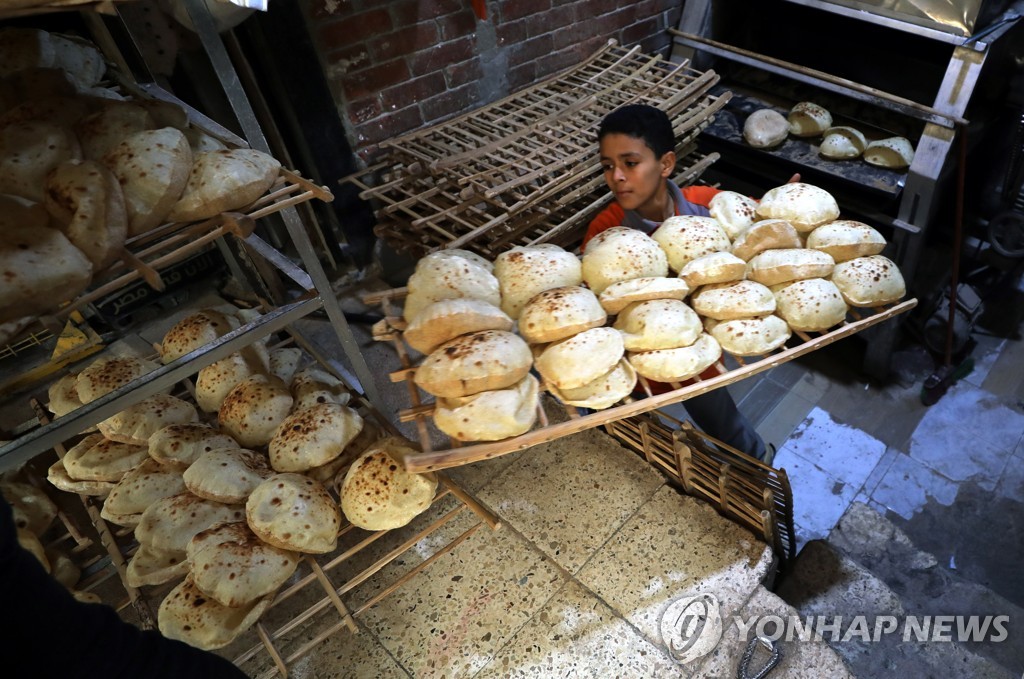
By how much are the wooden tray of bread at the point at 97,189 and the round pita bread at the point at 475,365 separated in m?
0.55

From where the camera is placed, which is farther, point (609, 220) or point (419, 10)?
point (419, 10)

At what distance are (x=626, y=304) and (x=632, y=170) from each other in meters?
1.00

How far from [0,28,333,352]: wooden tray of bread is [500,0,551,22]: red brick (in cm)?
227

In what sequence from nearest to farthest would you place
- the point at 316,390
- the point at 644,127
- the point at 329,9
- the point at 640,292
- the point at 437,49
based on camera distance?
the point at 640,292, the point at 316,390, the point at 644,127, the point at 329,9, the point at 437,49

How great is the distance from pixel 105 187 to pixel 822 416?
12.8 feet

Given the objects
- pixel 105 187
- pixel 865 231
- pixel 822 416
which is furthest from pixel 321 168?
pixel 822 416

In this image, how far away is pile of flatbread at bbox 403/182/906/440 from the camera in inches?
58.7

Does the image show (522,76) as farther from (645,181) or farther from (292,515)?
(292,515)

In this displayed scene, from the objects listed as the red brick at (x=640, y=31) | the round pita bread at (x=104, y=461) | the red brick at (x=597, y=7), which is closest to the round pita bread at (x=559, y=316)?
the round pita bread at (x=104, y=461)

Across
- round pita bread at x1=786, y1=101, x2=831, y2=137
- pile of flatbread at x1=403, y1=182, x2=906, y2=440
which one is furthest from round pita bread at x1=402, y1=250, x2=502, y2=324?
round pita bread at x1=786, y1=101, x2=831, y2=137

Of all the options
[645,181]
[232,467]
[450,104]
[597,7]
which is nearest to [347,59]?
[450,104]

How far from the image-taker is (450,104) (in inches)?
136

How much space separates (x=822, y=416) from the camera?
3.73 meters

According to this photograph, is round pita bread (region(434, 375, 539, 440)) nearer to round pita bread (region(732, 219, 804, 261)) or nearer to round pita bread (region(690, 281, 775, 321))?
round pita bread (region(690, 281, 775, 321))
